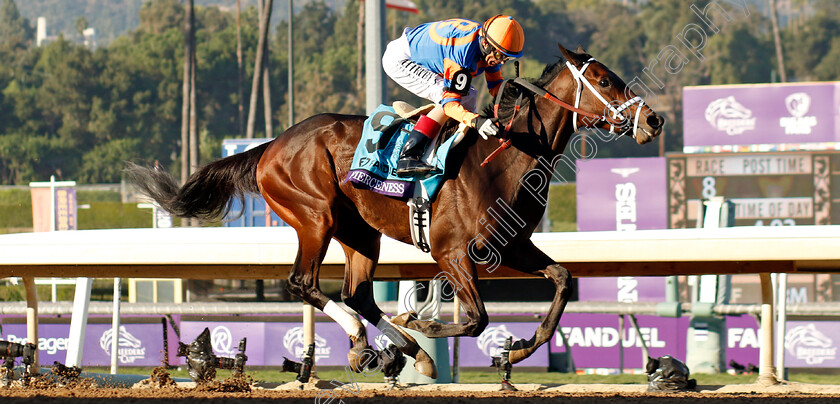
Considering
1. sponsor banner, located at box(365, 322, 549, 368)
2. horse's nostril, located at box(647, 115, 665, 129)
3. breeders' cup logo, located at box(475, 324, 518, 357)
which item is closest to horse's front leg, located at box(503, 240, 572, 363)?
horse's nostril, located at box(647, 115, 665, 129)

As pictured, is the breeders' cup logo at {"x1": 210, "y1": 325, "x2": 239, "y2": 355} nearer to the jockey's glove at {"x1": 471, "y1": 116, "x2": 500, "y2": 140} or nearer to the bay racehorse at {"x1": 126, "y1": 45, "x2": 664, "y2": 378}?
the bay racehorse at {"x1": 126, "y1": 45, "x2": 664, "y2": 378}

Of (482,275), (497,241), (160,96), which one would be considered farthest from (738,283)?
(160,96)

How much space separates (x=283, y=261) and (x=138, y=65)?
2178 inches

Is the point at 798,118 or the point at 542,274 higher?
the point at 798,118

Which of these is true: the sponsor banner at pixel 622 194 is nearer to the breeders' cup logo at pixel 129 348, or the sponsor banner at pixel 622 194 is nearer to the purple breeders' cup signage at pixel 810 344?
the purple breeders' cup signage at pixel 810 344

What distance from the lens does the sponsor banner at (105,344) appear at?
31.2ft

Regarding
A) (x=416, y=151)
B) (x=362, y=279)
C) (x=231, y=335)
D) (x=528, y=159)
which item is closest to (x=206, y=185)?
(x=362, y=279)

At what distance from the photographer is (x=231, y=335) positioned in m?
9.45

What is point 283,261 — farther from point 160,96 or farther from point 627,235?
point 160,96

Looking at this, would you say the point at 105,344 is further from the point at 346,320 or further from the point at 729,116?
the point at 729,116

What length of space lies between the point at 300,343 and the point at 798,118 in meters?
8.39

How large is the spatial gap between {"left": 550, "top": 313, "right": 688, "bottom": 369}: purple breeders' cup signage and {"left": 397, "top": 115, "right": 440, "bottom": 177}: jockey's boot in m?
4.71

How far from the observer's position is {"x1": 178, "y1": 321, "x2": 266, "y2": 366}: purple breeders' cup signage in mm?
9375

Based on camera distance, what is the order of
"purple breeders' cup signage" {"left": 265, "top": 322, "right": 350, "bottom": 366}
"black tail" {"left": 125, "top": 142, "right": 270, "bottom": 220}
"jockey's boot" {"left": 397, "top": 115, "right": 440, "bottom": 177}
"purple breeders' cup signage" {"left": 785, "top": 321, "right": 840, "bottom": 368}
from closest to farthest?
"jockey's boot" {"left": 397, "top": 115, "right": 440, "bottom": 177}
"black tail" {"left": 125, "top": 142, "right": 270, "bottom": 220}
"purple breeders' cup signage" {"left": 785, "top": 321, "right": 840, "bottom": 368}
"purple breeders' cup signage" {"left": 265, "top": 322, "right": 350, "bottom": 366}
